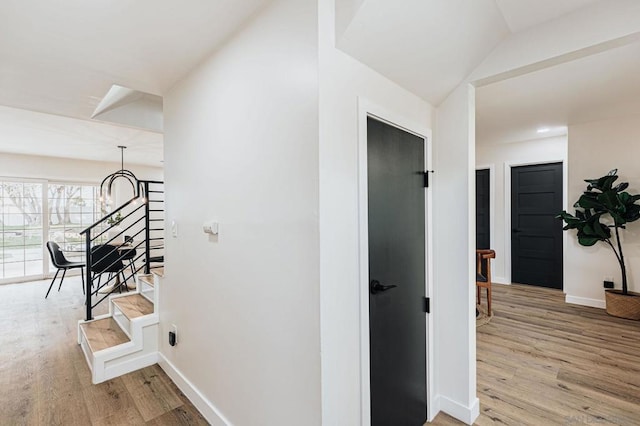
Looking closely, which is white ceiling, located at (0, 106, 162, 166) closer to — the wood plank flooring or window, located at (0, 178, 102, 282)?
window, located at (0, 178, 102, 282)

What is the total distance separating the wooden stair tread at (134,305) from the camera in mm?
2744

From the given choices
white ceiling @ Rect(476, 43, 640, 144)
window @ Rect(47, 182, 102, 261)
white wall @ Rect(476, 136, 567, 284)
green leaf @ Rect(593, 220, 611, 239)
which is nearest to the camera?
white ceiling @ Rect(476, 43, 640, 144)

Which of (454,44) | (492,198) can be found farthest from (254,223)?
(492,198)

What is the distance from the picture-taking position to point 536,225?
16.4 ft

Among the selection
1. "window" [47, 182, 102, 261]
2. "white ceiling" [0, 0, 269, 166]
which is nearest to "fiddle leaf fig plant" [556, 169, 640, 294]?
"white ceiling" [0, 0, 269, 166]

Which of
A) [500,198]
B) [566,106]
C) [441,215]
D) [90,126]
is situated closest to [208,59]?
[441,215]

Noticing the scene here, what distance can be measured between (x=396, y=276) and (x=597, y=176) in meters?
3.97

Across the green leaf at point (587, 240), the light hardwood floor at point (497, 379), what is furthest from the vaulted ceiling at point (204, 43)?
the light hardwood floor at point (497, 379)

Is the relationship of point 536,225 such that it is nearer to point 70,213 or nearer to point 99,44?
point 99,44

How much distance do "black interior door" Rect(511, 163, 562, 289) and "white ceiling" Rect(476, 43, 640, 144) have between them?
0.99 m

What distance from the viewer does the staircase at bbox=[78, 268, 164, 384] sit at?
2445mm

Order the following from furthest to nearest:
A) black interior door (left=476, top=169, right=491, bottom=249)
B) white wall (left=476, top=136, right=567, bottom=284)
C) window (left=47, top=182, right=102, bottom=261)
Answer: window (left=47, top=182, right=102, bottom=261), black interior door (left=476, top=169, right=491, bottom=249), white wall (left=476, top=136, right=567, bottom=284)

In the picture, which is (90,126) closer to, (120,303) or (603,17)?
(120,303)

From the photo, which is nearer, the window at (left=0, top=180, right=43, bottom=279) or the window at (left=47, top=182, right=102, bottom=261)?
the window at (left=0, top=180, right=43, bottom=279)
